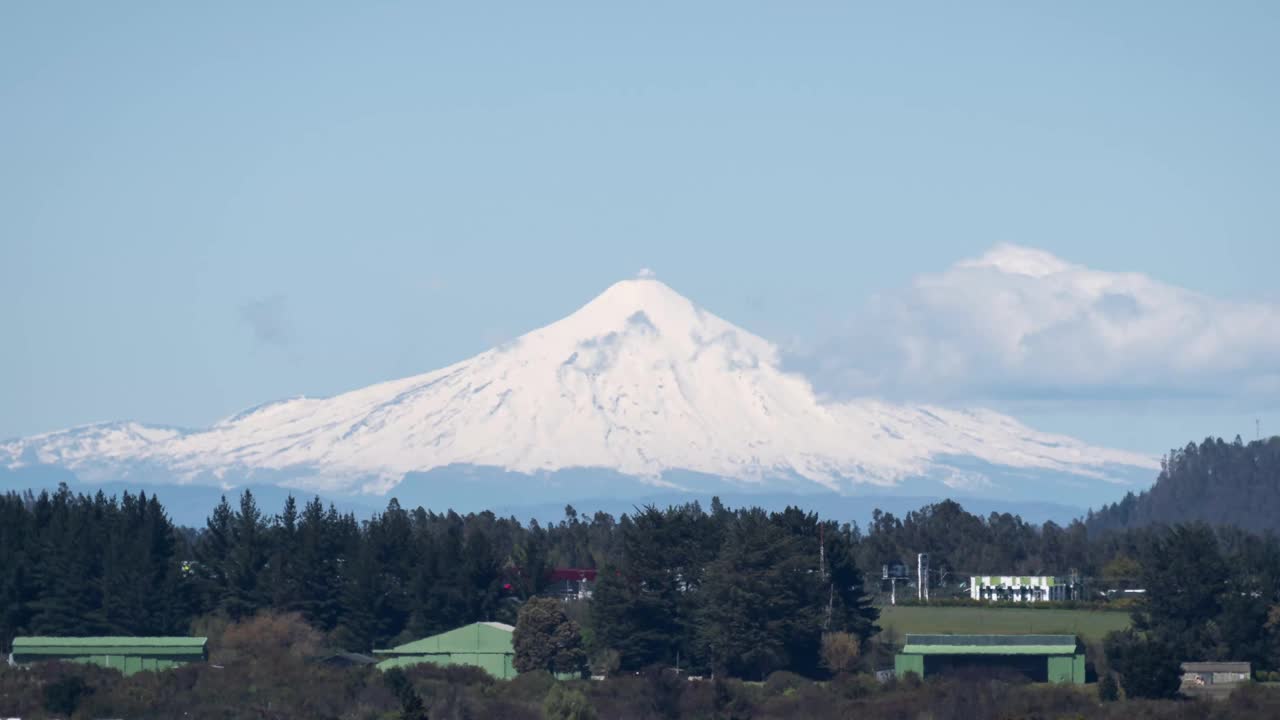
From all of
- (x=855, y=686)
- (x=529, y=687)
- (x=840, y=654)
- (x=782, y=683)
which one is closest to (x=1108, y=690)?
(x=855, y=686)

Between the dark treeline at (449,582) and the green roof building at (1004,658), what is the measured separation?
4.94m

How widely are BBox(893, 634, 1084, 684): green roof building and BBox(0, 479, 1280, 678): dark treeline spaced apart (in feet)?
16.2

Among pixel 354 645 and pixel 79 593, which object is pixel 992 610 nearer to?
pixel 354 645

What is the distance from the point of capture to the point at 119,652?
86.3 metres

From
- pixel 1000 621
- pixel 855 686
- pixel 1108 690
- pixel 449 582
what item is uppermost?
pixel 449 582

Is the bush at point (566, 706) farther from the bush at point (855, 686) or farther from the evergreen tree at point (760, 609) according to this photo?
the evergreen tree at point (760, 609)

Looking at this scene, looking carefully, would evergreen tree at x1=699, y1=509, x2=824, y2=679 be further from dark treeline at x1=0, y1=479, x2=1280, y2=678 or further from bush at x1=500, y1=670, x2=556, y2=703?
bush at x1=500, y1=670, x2=556, y2=703

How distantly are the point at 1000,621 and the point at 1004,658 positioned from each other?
78.9ft

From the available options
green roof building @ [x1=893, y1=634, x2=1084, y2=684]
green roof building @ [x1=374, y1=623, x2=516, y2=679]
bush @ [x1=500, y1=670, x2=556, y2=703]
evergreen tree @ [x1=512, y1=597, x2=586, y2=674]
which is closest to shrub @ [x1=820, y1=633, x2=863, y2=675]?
green roof building @ [x1=893, y1=634, x2=1084, y2=684]

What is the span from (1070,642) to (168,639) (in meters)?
36.3

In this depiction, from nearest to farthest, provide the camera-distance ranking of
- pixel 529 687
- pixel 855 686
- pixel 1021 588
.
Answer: pixel 855 686
pixel 529 687
pixel 1021 588

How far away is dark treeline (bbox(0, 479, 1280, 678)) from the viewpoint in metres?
88.4

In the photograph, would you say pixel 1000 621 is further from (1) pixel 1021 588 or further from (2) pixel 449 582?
(1) pixel 1021 588

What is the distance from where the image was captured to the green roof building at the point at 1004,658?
3297 inches
